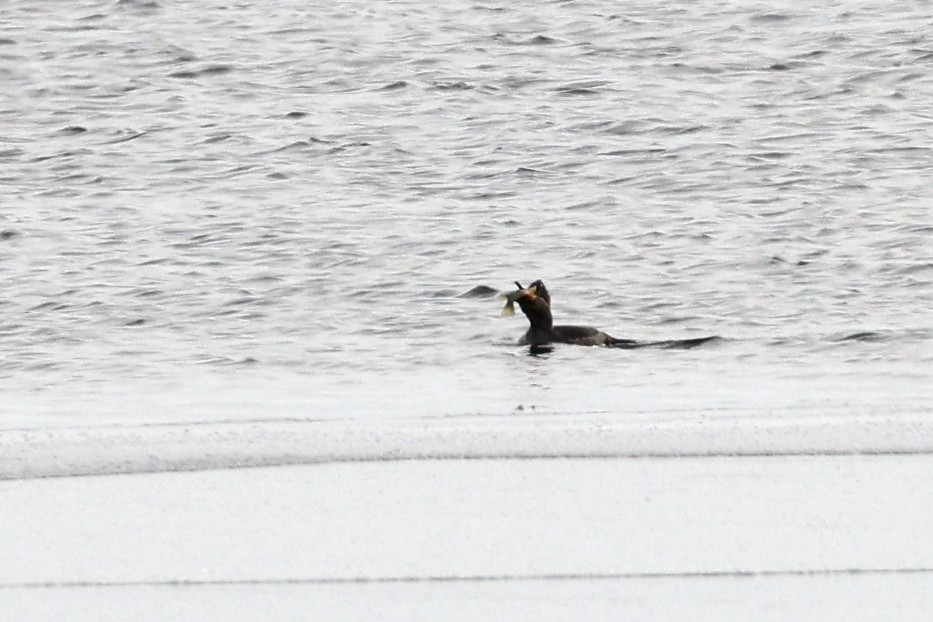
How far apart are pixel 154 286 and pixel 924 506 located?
767cm

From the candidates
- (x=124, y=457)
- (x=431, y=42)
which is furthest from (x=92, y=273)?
(x=431, y=42)

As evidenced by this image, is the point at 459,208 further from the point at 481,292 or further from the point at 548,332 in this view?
the point at 548,332

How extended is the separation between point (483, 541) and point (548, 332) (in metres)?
5.70

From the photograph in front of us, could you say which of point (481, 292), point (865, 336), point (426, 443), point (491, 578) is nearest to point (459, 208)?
point (481, 292)

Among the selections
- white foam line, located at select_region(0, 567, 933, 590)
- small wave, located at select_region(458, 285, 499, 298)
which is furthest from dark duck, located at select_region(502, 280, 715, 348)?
white foam line, located at select_region(0, 567, 933, 590)

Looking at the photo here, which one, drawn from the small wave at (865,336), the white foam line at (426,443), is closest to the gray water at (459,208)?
the small wave at (865,336)

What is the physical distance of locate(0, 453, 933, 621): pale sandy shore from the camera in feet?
12.3

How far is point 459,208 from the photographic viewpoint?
541 inches

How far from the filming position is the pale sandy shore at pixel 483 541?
374 centimetres

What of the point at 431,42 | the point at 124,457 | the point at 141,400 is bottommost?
the point at 431,42

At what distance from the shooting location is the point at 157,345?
31.6 feet

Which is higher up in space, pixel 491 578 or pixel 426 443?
pixel 491 578

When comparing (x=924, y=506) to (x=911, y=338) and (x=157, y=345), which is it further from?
(x=157, y=345)

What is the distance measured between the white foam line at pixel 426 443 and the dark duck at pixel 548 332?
4389 millimetres
